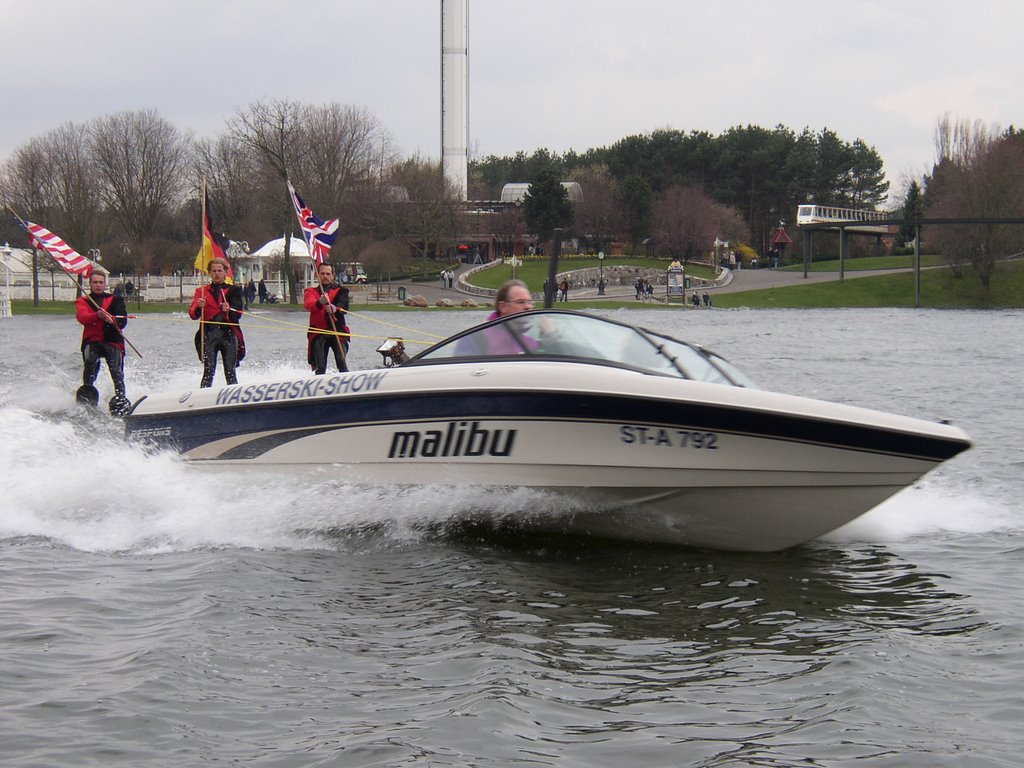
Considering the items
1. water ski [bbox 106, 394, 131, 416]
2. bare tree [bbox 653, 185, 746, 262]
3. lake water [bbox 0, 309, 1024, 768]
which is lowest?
lake water [bbox 0, 309, 1024, 768]

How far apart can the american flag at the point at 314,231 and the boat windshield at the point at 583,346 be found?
576cm

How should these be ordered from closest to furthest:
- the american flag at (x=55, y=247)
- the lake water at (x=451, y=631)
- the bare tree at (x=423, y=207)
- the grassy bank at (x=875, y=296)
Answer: the lake water at (x=451, y=631)
the american flag at (x=55, y=247)
the grassy bank at (x=875, y=296)
the bare tree at (x=423, y=207)

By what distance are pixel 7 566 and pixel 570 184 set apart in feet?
338

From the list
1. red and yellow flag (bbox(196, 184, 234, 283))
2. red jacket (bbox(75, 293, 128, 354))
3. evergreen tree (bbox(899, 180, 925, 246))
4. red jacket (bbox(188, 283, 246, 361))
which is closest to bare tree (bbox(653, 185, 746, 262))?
evergreen tree (bbox(899, 180, 925, 246))

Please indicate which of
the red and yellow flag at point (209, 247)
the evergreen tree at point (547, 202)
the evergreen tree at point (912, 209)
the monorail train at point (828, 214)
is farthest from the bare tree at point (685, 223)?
the red and yellow flag at point (209, 247)

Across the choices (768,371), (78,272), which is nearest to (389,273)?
(768,371)

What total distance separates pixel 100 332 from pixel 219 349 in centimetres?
133

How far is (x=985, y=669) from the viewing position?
5.46m

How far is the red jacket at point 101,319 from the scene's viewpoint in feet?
41.2

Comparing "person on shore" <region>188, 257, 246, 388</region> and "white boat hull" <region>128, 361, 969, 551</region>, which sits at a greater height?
"person on shore" <region>188, 257, 246, 388</region>

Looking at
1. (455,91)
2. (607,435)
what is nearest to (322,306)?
(607,435)

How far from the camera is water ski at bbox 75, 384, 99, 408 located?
42.3ft

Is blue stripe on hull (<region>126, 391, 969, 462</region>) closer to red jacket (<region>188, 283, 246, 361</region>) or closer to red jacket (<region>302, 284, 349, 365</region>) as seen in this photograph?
red jacket (<region>188, 283, 246, 361</region>)

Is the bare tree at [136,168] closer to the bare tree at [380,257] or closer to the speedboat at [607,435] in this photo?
the bare tree at [380,257]
